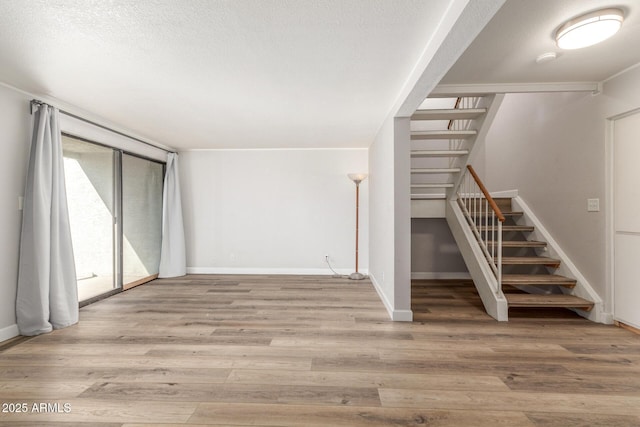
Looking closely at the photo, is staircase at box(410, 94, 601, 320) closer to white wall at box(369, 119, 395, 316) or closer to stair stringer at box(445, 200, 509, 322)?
stair stringer at box(445, 200, 509, 322)

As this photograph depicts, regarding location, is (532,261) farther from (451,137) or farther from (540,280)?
(451,137)

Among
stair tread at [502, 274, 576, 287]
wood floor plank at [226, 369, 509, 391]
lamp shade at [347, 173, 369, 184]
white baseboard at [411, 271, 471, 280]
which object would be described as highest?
lamp shade at [347, 173, 369, 184]

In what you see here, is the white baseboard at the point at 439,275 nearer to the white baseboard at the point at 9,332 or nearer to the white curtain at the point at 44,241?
the white curtain at the point at 44,241

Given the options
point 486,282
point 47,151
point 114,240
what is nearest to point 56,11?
point 47,151

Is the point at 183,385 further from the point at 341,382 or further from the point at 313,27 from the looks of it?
the point at 313,27

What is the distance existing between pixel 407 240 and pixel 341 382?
1.67 m

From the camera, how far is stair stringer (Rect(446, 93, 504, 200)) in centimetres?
335

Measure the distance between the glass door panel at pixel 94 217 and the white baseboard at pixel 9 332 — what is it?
1241mm

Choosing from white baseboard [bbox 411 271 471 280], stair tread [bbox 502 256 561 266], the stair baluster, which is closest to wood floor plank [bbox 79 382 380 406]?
the stair baluster

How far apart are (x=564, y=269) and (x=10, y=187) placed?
585 centimetres

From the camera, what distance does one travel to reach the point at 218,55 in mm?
2166

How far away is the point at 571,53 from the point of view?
2494mm

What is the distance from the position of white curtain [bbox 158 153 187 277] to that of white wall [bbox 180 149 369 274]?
0.93 feet

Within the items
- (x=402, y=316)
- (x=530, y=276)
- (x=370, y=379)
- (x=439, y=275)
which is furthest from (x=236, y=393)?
(x=439, y=275)
